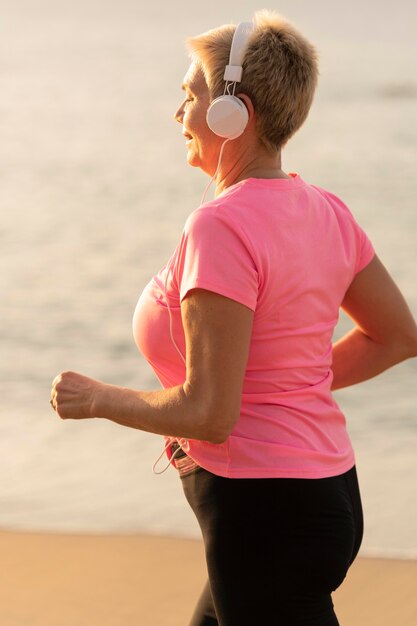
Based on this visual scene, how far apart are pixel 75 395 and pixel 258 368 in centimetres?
27

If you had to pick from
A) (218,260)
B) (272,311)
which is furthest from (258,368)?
(218,260)

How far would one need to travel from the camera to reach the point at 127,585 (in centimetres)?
309

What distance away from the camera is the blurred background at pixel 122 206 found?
3840mm

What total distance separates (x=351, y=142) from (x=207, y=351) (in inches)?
324

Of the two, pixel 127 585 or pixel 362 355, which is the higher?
pixel 362 355

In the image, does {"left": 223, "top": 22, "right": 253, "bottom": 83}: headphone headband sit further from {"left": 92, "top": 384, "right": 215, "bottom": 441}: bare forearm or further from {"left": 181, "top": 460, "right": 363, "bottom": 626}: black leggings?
{"left": 181, "top": 460, "right": 363, "bottom": 626}: black leggings

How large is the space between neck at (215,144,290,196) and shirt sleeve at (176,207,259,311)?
16 centimetres

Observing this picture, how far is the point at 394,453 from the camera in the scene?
4043 mm

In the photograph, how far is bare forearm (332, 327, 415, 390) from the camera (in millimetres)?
2062

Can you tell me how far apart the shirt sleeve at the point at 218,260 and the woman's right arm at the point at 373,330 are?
34cm

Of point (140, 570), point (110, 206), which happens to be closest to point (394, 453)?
point (140, 570)

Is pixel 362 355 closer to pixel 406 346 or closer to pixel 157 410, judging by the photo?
pixel 406 346

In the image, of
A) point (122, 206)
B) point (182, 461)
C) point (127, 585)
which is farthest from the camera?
point (122, 206)

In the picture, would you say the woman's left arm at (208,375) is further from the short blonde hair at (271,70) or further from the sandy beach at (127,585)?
the sandy beach at (127,585)
